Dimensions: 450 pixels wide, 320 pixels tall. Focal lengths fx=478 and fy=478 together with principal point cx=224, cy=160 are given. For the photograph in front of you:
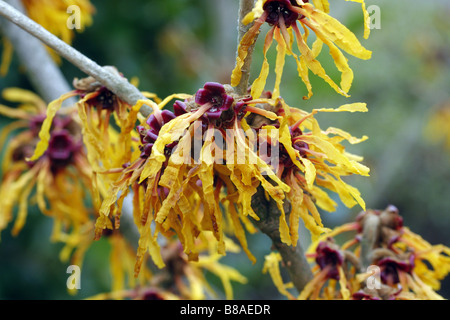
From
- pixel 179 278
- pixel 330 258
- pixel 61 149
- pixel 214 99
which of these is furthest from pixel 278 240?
pixel 61 149

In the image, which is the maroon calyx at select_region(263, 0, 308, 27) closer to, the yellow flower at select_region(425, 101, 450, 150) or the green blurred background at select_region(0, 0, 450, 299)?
the green blurred background at select_region(0, 0, 450, 299)

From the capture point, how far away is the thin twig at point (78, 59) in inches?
28.4

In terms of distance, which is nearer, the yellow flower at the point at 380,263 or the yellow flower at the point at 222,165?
the yellow flower at the point at 222,165

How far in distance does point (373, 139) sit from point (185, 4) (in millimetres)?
1810

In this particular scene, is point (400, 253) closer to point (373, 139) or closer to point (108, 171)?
point (108, 171)

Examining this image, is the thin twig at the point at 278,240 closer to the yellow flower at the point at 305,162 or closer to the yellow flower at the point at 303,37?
the yellow flower at the point at 305,162

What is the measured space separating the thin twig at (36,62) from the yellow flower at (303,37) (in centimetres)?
71

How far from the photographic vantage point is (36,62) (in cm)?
124

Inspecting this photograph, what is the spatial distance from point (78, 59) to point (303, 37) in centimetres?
34

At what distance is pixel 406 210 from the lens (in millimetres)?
4008

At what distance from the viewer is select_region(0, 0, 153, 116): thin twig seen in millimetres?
722

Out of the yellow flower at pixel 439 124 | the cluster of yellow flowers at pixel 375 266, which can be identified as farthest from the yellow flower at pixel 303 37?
the yellow flower at pixel 439 124

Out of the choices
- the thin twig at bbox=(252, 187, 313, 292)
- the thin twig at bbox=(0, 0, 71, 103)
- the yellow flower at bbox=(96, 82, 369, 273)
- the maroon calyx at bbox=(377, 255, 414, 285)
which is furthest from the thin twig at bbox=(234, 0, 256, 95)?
the thin twig at bbox=(0, 0, 71, 103)
